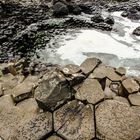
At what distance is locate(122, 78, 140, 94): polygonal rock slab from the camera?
4.67 m

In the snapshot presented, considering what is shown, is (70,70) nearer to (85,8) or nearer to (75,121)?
(75,121)

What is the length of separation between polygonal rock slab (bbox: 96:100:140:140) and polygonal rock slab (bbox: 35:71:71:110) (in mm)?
624

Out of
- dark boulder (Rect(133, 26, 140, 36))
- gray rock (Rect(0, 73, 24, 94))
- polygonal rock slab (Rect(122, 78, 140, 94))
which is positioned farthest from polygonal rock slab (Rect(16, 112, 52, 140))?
dark boulder (Rect(133, 26, 140, 36))

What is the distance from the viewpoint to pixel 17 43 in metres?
8.19

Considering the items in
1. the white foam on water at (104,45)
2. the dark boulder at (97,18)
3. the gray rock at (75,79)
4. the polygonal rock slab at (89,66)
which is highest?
the gray rock at (75,79)

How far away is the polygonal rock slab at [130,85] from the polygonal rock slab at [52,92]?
1.12 m

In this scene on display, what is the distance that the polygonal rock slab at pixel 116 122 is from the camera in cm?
390

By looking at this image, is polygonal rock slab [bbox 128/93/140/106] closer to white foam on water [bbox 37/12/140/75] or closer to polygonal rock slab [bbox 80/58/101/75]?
polygonal rock slab [bbox 80/58/101/75]

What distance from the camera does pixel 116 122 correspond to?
4.00 meters

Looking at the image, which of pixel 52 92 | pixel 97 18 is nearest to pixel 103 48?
pixel 97 18

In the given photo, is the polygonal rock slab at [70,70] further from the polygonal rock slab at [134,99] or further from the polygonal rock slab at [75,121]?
the polygonal rock slab at [134,99]

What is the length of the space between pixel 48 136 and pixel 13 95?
1.11m

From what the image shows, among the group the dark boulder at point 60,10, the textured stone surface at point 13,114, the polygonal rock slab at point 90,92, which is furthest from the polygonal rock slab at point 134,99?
the dark boulder at point 60,10

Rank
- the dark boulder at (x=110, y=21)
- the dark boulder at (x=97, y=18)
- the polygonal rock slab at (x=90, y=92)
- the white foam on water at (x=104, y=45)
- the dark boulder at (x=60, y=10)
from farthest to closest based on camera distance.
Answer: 1. the dark boulder at (x=60, y=10)
2. the dark boulder at (x=97, y=18)
3. the dark boulder at (x=110, y=21)
4. the white foam on water at (x=104, y=45)
5. the polygonal rock slab at (x=90, y=92)
